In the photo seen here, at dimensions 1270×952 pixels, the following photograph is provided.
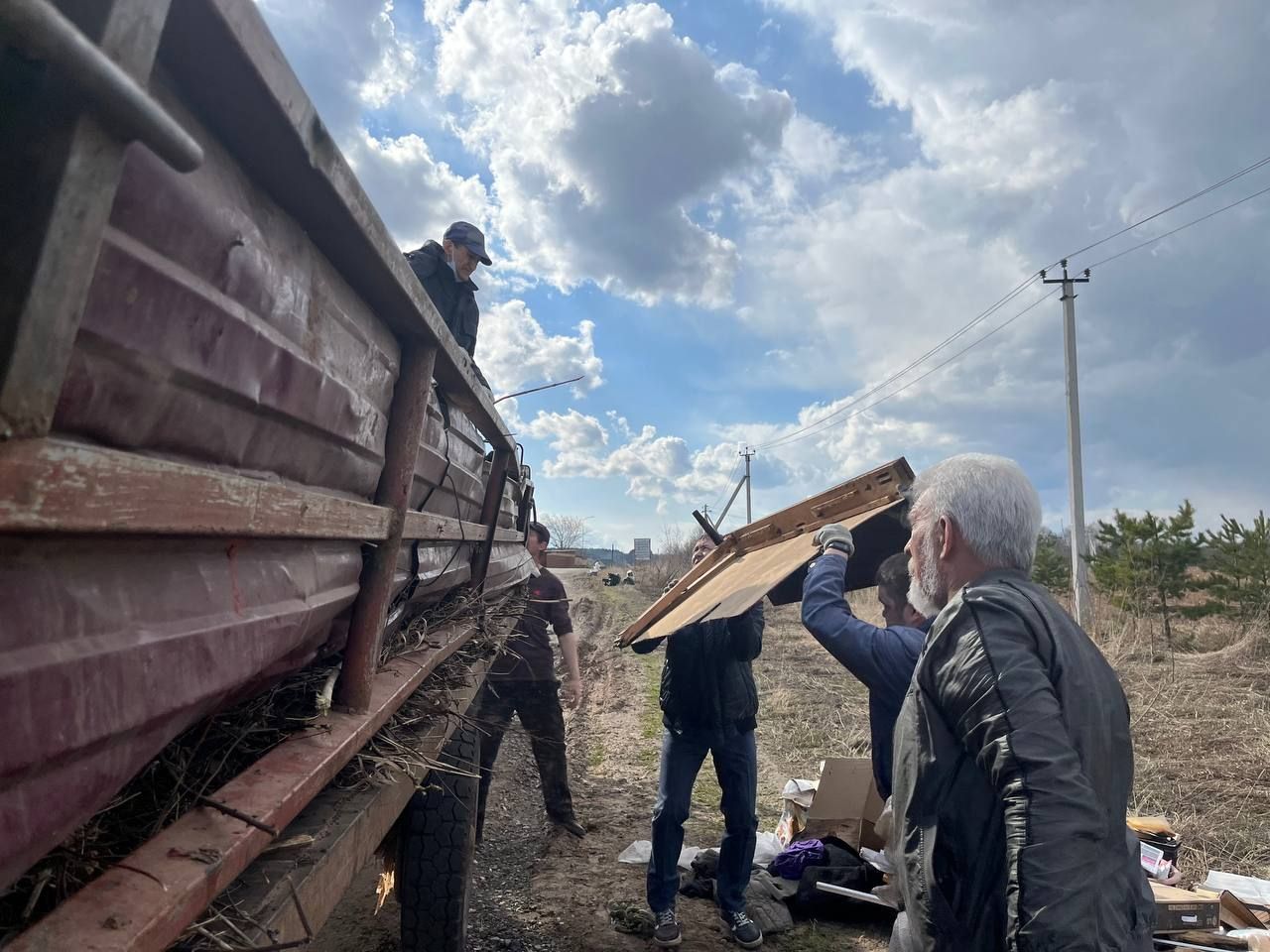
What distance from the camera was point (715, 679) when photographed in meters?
4.09

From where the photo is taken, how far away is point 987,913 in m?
1.68

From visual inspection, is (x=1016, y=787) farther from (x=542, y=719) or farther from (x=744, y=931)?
(x=542, y=719)

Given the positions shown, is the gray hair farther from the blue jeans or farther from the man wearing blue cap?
the man wearing blue cap

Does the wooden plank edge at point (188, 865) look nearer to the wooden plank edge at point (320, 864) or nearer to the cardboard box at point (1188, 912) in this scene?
the wooden plank edge at point (320, 864)

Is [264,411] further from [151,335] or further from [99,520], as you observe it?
[99,520]

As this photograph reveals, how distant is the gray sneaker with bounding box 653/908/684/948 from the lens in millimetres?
3889

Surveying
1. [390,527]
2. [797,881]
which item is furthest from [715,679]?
[390,527]

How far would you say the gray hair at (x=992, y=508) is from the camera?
2.01 meters

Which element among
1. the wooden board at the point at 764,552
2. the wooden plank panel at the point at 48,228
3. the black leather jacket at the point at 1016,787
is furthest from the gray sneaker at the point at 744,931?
the wooden plank panel at the point at 48,228

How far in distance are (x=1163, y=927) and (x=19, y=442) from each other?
4.38m

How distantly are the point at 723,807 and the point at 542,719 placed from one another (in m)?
1.68

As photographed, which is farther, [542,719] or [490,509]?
[542,719]

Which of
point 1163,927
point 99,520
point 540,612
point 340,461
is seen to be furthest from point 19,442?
point 540,612

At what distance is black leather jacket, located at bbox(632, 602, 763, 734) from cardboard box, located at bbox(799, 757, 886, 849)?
90cm
